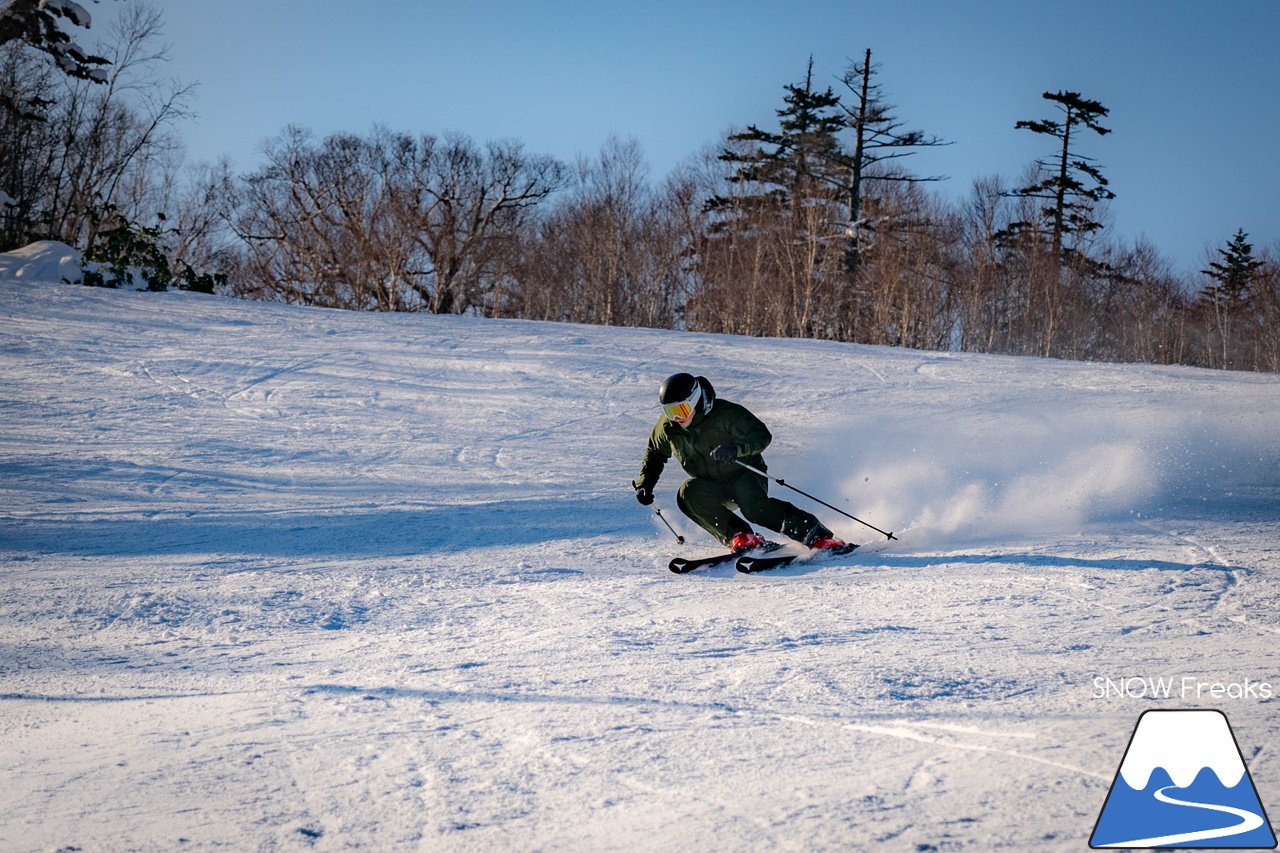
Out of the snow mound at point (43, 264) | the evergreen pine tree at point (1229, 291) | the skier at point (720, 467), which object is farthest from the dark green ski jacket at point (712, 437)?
the evergreen pine tree at point (1229, 291)

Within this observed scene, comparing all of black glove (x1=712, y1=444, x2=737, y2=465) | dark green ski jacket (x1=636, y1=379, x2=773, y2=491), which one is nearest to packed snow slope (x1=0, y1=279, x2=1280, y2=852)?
dark green ski jacket (x1=636, y1=379, x2=773, y2=491)

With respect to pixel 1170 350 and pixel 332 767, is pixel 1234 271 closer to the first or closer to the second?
pixel 1170 350

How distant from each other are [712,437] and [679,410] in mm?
351

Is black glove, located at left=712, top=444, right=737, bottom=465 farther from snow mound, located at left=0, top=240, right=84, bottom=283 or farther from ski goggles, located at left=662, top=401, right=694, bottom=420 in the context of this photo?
snow mound, located at left=0, top=240, right=84, bottom=283

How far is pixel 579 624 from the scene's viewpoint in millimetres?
4477

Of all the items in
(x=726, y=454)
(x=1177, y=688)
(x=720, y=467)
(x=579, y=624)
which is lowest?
(x=579, y=624)

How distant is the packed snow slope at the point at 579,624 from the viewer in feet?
8.30

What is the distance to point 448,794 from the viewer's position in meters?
2.59

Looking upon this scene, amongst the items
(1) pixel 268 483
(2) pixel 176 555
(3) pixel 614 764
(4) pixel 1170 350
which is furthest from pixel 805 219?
(3) pixel 614 764

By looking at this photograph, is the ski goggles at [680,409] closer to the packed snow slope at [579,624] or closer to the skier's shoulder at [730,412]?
the skier's shoulder at [730,412]

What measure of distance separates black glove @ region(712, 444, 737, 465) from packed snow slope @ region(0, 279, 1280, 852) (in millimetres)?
824

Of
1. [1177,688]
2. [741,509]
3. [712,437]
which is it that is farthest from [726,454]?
[1177,688]

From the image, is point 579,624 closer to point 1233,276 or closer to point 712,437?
point 712,437

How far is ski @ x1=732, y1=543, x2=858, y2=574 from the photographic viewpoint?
18.8ft
